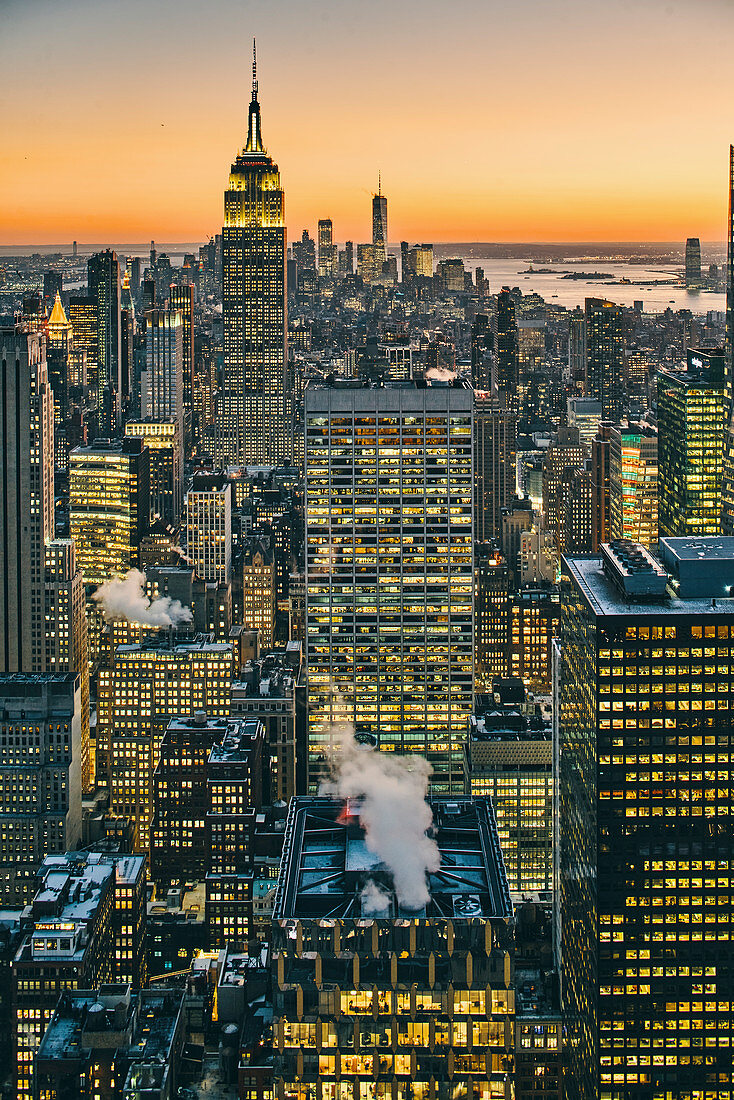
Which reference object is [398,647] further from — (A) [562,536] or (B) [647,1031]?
(A) [562,536]

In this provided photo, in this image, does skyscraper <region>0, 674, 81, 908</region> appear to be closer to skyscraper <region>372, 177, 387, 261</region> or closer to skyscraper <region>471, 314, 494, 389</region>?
skyscraper <region>372, 177, 387, 261</region>

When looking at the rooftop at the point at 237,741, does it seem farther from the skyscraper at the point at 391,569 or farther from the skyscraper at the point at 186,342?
the skyscraper at the point at 186,342

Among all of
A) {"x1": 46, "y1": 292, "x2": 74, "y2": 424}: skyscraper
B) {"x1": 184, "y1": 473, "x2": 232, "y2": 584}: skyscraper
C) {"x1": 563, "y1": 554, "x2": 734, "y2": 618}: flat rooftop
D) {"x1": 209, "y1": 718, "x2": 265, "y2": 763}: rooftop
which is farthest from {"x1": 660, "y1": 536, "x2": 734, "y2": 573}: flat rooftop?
{"x1": 46, "y1": 292, "x2": 74, "y2": 424}: skyscraper

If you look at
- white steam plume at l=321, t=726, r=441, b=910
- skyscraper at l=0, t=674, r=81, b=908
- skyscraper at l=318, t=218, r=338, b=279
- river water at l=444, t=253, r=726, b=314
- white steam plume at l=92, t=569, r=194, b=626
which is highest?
skyscraper at l=318, t=218, r=338, b=279

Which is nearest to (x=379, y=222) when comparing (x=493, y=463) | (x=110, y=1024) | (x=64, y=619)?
(x=493, y=463)

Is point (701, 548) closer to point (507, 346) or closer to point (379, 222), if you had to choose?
point (379, 222)

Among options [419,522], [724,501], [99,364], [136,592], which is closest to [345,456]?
[419,522]
